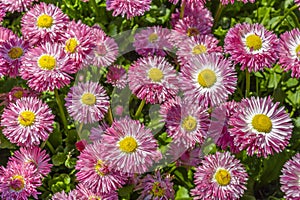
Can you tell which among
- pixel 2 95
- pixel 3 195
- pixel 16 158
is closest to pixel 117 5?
pixel 2 95

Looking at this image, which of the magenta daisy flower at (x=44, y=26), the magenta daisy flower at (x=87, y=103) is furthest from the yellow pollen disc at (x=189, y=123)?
the magenta daisy flower at (x=44, y=26)

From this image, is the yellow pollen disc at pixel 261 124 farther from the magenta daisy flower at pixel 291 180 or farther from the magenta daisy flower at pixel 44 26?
the magenta daisy flower at pixel 44 26

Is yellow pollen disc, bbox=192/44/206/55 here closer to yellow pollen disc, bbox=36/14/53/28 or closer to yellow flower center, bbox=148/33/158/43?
yellow flower center, bbox=148/33/158/43

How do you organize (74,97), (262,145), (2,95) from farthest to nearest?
1. (2,95)
2. (74,97)
3. (262,145)

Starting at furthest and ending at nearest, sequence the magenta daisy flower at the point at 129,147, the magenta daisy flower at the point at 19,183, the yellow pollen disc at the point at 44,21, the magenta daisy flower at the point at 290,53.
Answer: the yellow pollen disc at the point at 44,21 → the magenta daisy flower at the point at 290,53 → the magenta daisy flower at the point at 19,183 → the magenta daisy flower at the point at 129,147

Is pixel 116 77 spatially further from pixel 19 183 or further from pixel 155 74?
pixel 19 183

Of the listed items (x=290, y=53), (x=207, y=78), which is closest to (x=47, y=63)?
(x=207, y=78)

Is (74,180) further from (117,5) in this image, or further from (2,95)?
(117,5)
